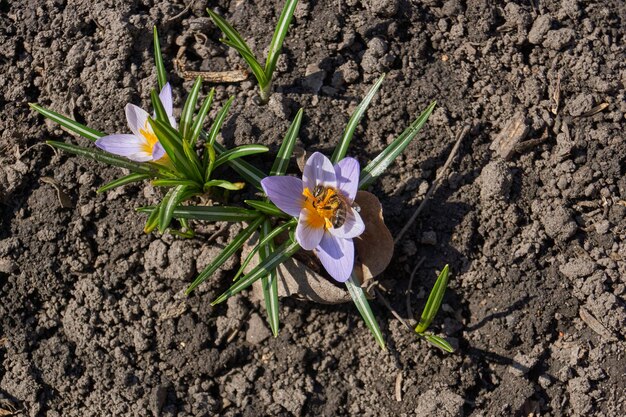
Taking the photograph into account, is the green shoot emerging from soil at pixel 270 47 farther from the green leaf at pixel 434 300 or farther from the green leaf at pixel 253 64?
the green leaf at pixel 434 300

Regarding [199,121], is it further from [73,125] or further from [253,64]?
[73,125]

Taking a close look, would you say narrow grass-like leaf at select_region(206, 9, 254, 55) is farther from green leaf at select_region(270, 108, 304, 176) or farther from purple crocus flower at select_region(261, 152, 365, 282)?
purple crocus flower at select_region(261, 152, 365, 282)

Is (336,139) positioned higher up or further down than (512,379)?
higher up

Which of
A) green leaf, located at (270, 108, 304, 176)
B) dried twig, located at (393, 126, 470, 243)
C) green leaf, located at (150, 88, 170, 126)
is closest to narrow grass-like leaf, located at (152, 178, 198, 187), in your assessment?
green leaf, located at (150, 88, 170, 126)

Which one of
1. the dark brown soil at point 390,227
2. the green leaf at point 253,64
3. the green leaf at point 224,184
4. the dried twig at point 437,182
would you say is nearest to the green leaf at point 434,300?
the dark brown soil at point 390,227

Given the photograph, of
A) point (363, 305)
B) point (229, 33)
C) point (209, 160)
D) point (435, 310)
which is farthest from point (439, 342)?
point (229, 33)

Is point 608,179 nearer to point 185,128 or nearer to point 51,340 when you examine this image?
point 185,128

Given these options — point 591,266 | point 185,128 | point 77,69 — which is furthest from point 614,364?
point 77,69
